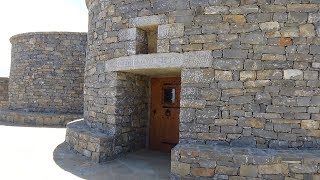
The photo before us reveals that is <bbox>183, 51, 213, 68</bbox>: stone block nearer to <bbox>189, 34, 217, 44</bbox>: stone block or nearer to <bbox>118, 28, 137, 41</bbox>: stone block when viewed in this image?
<bbox>189, 34, 217, 44</bbox>: stone block

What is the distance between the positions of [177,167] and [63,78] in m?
7.23

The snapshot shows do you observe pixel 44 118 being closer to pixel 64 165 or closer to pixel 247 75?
pixel 64 165

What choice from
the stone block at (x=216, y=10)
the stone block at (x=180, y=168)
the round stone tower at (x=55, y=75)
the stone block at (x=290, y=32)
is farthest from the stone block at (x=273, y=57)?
the round stone tower at (x=55, y=75)

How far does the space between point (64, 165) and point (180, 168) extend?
6.48ft

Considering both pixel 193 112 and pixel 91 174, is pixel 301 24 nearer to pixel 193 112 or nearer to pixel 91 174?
pixel 193 112

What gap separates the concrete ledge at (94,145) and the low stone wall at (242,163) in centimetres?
141

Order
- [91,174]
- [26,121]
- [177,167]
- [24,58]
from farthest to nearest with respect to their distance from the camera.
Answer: [24,58] < [26,121] < [91,174] < [177,167]

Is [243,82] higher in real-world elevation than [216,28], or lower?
lower

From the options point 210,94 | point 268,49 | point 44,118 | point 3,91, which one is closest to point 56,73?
point 44,118

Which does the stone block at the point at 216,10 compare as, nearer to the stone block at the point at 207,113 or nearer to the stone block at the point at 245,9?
the stone block at the point at 245,9

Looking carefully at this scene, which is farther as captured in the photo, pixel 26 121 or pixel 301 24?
pixel 26 121

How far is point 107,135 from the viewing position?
5.02 metres

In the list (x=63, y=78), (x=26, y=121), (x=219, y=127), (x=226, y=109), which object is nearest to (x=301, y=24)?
(x=226, y=109)

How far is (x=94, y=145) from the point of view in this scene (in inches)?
193
